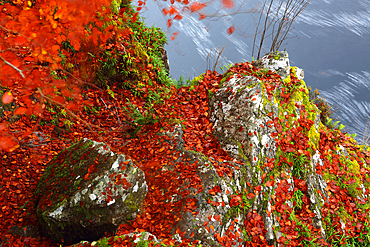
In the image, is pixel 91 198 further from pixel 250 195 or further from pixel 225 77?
pixel 225 77

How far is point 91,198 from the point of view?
2982 mm

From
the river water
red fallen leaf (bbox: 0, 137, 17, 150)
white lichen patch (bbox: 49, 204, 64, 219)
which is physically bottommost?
red fallen leaf (bbox: 0, 137, 17, 150)

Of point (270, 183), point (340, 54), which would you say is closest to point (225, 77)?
point (270, 183)

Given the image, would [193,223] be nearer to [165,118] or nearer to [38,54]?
[165,118]

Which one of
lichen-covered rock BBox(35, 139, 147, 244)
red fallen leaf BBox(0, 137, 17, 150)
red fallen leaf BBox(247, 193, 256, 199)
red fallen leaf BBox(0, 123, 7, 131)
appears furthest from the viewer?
red fallen leaf BBox(0, 123, 7, 131)

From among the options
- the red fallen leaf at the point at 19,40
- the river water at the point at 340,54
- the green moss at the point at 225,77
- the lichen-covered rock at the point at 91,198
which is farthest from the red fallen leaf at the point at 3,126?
the river water at the point at 340,54

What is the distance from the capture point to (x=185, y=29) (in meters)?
42.3

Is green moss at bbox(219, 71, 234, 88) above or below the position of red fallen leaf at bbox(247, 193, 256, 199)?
above

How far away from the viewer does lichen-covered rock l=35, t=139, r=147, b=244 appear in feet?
9.69

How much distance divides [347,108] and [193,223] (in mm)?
26905

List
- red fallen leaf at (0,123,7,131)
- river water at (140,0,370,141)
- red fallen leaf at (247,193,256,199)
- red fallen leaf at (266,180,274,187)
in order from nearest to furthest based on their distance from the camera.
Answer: red fallen leaf at (247,193,256,199), red fallen leaf at (266,180,274,187), red fallen leaf at (0,123,7,131), river water at (140,0,370,141)

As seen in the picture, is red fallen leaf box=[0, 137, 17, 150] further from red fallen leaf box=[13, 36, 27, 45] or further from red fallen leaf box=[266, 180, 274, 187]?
red fallen leaf box=[266, 180, 274, 187]

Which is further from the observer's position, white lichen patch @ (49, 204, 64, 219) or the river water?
the river water

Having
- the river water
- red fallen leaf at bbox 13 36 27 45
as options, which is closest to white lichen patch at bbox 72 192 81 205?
red fallen leaf at bbox 13 36 27 45
